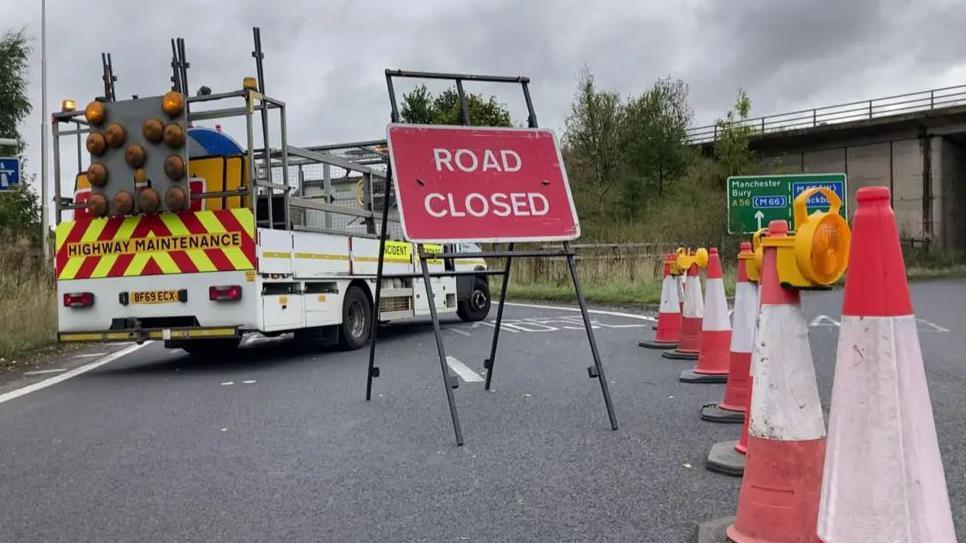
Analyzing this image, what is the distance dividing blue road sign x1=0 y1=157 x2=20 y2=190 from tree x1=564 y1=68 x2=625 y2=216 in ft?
89.5

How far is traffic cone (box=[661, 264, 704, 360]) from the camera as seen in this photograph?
8172mm

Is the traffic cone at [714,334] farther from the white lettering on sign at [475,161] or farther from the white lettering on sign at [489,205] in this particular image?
the white lettering on sign at [475,161]

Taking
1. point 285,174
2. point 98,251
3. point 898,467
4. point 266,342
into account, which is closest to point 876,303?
point 898,467

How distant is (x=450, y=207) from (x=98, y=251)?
527 cm

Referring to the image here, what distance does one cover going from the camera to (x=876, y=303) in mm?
2352

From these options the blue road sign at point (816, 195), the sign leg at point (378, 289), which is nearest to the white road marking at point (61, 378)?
the sign leg at point (378, 289)

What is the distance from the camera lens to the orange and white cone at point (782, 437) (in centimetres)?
284

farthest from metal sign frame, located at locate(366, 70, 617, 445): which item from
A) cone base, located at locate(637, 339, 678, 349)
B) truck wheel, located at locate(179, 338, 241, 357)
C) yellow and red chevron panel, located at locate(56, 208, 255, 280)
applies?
truck wheel, located at locate(179, 338, 241, 357)

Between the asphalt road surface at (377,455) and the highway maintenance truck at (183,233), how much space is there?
2.30 feet

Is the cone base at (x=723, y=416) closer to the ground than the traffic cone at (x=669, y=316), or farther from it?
closer to the ground

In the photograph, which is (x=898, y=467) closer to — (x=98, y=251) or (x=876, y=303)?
(x=876, y=303)

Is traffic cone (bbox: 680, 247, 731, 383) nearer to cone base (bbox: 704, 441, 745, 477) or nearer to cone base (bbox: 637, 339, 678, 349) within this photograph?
cone base (bbox: 637, 339, 678, 349)

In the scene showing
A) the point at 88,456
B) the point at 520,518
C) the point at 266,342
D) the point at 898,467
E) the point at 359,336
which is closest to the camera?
the point at 898,467


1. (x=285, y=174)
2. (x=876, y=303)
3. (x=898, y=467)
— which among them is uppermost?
(x=285, y=174)
